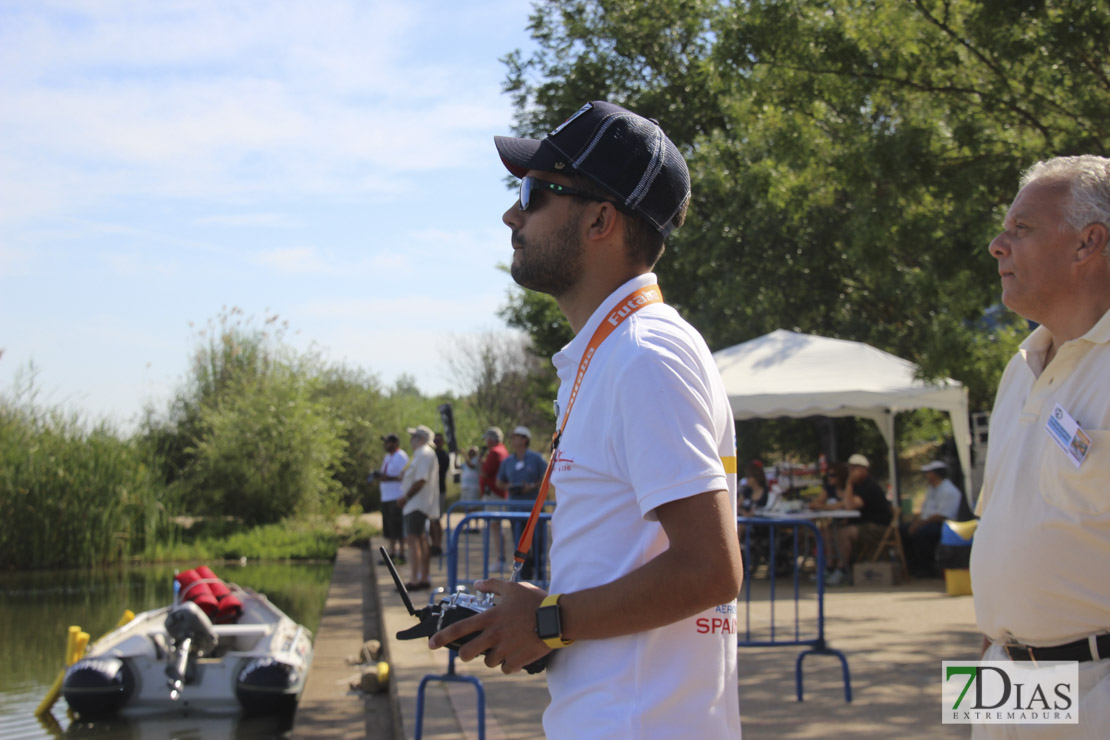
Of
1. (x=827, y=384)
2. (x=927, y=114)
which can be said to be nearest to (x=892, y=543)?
(x=827, y=384)

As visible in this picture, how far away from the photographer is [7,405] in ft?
77.0

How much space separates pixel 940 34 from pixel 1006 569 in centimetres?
833

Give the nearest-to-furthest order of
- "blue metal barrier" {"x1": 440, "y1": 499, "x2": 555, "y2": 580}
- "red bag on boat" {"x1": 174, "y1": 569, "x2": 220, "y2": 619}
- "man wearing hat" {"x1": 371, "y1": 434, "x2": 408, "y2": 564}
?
"blue metal barrier" {"x1": 440, "y1": 499, "x2": 555, "y2": 580}, "red bag on boat" {"x1": 174, "y1": 569, "x2": 220, "y2": 619}, "man wearing hat" {"x1": 371, "y1": 434, "x2": 408, "y2": 564}

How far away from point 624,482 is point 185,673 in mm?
9137

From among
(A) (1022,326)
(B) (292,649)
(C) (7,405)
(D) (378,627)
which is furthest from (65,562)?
(A) (1022,326)

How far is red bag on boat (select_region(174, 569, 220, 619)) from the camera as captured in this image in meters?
10.5

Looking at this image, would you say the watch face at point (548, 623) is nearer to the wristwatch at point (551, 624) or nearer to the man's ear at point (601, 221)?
the wristwatch at point (551, 624)

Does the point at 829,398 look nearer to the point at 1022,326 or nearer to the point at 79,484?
the point at 1022,326

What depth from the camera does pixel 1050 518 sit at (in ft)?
8.39

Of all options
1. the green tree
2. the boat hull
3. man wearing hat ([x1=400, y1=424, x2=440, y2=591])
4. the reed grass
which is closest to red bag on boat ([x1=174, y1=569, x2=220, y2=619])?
the boat hull

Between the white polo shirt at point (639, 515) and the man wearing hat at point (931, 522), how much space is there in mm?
12624

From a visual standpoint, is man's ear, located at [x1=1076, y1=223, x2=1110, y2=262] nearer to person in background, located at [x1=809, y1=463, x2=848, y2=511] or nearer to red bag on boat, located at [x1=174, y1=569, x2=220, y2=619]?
red bag on boat, located at [x1=174, y1=569, x2=220, y2=619]

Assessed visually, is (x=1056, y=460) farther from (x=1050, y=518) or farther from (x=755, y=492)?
(x=755, y=492)

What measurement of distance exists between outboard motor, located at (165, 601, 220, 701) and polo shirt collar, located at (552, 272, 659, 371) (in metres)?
8.59
